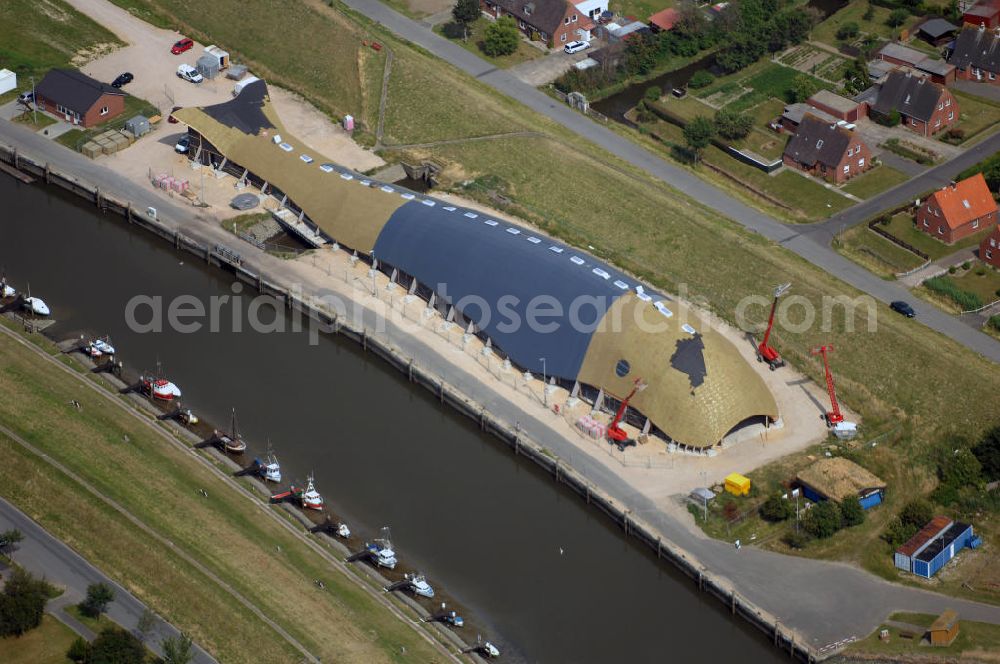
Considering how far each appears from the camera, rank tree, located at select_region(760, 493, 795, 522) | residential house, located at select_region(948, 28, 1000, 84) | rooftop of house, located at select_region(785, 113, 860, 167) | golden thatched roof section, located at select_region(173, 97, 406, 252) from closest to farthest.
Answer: tree, located at select_region(760, 493, 795, 522), golden thatched roof section, located at select_region(173, 97, 406, 252), rooftop of house, located at select_region(785, 113, 860, 167), residential house, located at select_region(948, 28, 1000, 84)

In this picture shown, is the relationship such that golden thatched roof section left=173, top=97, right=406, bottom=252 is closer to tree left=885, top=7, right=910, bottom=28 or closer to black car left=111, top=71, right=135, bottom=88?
black car left=111, top=71, right=135, bottom=88

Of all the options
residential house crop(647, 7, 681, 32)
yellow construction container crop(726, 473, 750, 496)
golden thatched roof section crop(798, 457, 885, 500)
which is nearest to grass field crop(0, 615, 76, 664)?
yellow construction container crop(726, 473, 750, 496)

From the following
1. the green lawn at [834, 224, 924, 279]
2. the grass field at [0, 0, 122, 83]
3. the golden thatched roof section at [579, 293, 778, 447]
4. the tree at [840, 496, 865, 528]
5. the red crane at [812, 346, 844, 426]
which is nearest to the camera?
the tree at [840, 496, 865, 528]

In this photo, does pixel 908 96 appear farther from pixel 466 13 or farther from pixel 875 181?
pixel 466 13

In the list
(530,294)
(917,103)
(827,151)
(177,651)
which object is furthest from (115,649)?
(917,103)

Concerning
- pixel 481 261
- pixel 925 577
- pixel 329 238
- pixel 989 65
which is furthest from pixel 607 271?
pixel 989 65

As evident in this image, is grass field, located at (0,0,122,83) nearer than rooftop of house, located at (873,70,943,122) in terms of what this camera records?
Yes

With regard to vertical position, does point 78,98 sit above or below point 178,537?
above
